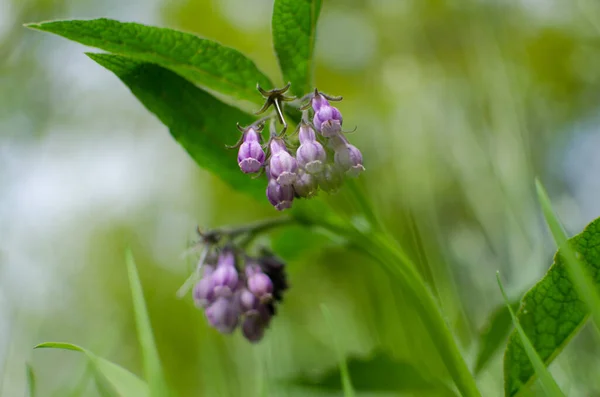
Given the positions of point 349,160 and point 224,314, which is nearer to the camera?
point 349,160

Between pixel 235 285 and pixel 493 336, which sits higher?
pixel 235 285

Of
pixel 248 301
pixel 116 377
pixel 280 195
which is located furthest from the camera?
pixel 248 301

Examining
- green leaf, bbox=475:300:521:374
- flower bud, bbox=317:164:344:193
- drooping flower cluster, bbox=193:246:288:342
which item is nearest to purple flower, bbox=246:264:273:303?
drooping flower cluster, bbox=193:246:288:342

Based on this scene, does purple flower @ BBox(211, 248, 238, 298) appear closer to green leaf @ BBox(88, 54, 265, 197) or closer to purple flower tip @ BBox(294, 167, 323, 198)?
green leaf @ BBox(88, 54, 265, 197)

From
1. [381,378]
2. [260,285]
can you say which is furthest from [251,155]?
[381,378]

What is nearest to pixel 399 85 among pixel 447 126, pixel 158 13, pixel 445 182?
pixel 447 126

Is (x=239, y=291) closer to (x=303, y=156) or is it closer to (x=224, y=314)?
(x=224, y=314)

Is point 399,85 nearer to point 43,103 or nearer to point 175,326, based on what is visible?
point 43,103
